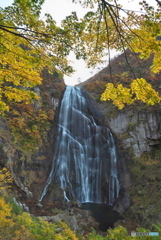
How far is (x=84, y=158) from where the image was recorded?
45.9 feet

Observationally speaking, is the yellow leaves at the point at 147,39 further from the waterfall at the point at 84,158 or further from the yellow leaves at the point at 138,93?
the waterfall at the point at 84,158

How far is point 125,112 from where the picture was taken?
51.6 ft

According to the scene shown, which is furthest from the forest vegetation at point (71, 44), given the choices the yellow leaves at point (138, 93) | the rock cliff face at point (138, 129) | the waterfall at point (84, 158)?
the rock cliff face at point (138, 129)

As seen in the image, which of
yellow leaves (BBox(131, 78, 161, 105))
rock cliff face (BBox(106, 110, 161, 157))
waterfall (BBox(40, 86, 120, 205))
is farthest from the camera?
rock cliff face (BBox(106, 110, 161, 157))

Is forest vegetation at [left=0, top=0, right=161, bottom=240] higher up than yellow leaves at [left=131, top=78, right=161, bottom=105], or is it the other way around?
forest vegetation at [left=0, top=0, right=161, bottom=240]

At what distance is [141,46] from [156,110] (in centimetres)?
1247

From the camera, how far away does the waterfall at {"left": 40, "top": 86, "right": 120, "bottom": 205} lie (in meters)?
12.5

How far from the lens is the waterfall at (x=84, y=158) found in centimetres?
1245

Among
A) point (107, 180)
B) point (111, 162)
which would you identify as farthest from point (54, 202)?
point (111, 162)

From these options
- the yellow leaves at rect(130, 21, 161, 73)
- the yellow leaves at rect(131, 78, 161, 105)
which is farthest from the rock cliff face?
the yellow leaves at rect(130, 21, 161, 73)

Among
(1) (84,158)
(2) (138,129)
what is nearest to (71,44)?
(1) (84,158)

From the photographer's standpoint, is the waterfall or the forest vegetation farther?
the waterfall

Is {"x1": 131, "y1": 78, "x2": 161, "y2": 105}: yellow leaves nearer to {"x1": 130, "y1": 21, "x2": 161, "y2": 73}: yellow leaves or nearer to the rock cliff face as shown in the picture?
{"x1": 130, "y1": 21, "x2": 161, "y2": 73}: yellow leaves

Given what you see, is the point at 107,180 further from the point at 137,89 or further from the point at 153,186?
the point at 137,89
